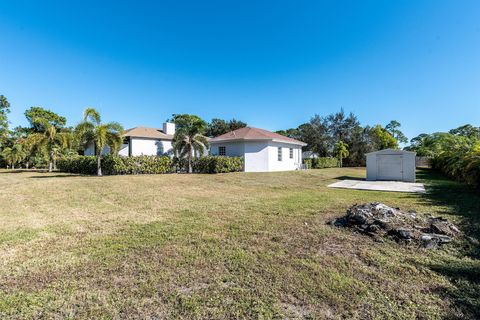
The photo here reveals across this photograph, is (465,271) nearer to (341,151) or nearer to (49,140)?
(49,140)

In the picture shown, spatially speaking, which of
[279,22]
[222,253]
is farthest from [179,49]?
[222,253]

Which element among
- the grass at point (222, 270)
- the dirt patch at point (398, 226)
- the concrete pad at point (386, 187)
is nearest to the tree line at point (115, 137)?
the concrete pad at point (386, 187)

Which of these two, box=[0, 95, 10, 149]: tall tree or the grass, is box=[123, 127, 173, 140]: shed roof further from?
the grass

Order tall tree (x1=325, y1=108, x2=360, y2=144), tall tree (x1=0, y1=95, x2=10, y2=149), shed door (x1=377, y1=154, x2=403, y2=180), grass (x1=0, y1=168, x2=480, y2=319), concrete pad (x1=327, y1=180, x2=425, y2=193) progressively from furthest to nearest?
tall tree (x1=325, y1=108, x2=360, y2=144) < tall tree (x1=0, y1=95, x2=10, y2=149) < shed door (x1=377, y1=154, x2=403, y2=180) < concrete pad (x1=327, y1=180, x2=425, y2=193) < grass (x1=0, y1=168, x2=480, y2=319)

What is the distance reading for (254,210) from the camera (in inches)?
287

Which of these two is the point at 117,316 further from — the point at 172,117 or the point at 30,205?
the point at 172,117

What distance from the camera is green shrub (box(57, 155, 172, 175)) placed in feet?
61.4

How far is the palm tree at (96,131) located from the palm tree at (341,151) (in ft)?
102

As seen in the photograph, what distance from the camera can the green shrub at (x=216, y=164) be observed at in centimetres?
2039

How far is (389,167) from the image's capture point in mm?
17688

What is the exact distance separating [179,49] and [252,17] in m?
7.13

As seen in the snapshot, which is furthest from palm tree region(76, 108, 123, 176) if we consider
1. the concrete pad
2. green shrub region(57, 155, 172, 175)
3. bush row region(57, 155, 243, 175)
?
the concrete pad

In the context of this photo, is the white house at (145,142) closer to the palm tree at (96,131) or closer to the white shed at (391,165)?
the palm tree at (96,131)

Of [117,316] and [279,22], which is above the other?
[279,22]
